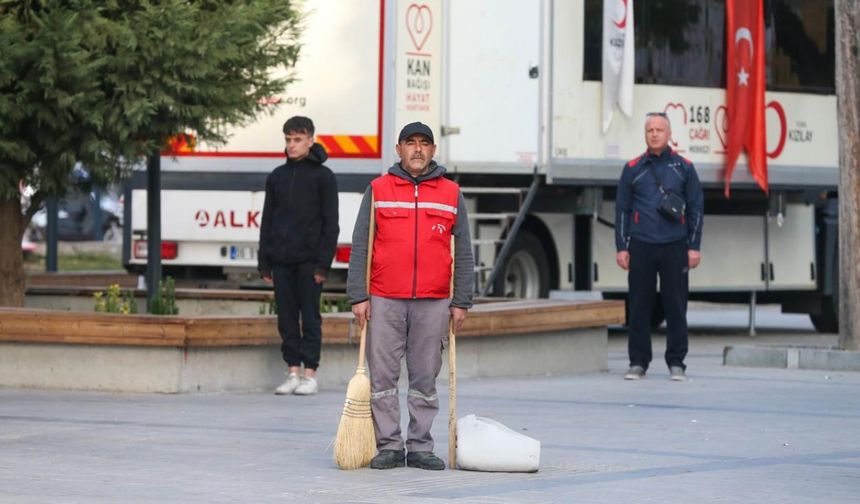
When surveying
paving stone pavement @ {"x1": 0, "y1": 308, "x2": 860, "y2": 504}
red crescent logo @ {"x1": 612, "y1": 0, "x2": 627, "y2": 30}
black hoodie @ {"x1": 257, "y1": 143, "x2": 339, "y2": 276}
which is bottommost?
paving stone pavement @ {"x1": 0, "y1": 308, "x2": 860, "y2": 504}

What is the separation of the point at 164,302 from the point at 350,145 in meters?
3.26

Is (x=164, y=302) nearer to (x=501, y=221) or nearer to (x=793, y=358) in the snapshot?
(x=501, y=221)

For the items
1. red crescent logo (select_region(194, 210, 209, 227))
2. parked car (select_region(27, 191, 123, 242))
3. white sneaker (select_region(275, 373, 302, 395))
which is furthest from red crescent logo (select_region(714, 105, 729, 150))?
parked car (select_region(27, 191, 123, 242))

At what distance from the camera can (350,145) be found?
17.3m

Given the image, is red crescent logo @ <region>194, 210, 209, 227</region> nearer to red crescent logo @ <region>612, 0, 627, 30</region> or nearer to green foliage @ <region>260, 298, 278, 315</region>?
green foliage @ <region>260, 298, 278, 315</region>

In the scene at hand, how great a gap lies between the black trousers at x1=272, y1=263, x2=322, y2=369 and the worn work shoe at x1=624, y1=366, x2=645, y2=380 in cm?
286

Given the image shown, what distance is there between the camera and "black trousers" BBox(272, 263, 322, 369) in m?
12.6

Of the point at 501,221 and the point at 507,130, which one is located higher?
the point at 507,130

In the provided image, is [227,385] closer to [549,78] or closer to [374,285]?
[374,285]

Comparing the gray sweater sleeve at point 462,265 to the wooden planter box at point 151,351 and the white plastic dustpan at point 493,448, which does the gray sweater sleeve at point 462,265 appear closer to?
the white plastic dustpan at point 493,448

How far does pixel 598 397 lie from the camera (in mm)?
13023

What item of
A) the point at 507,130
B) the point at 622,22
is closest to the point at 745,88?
the point at 622,22

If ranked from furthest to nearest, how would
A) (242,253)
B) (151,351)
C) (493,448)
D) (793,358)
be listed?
(242,253) → (793,358) → (151,351) → (493,448)

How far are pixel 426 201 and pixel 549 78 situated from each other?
9.04m
